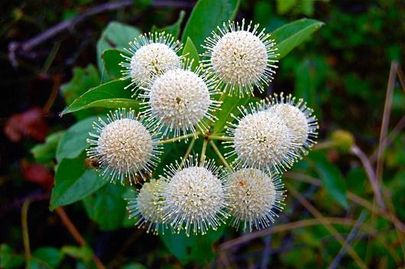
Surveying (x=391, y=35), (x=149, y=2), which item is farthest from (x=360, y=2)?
(x=149, y=2)

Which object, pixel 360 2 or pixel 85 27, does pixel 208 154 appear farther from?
pixel 360 2

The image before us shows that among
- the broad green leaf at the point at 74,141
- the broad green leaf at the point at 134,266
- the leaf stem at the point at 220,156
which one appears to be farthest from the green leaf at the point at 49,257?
the leaf stem at the point at 220,156

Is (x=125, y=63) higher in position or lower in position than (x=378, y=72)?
higher

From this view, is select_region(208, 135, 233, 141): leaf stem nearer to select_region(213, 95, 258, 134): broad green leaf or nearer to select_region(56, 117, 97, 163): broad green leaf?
select_region(213, 95, 258, 134): broad green leaf

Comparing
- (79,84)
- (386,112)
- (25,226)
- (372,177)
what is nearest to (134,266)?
(25,226)

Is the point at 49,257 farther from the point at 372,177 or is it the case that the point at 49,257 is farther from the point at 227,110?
the point at 372,177

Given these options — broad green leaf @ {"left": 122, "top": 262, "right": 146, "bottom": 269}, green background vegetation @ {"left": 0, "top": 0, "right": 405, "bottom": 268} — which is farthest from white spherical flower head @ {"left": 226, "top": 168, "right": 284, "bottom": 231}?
broad green leaf @ {"left": 122, "top": 262, "right": 146, "bottom": 269}
